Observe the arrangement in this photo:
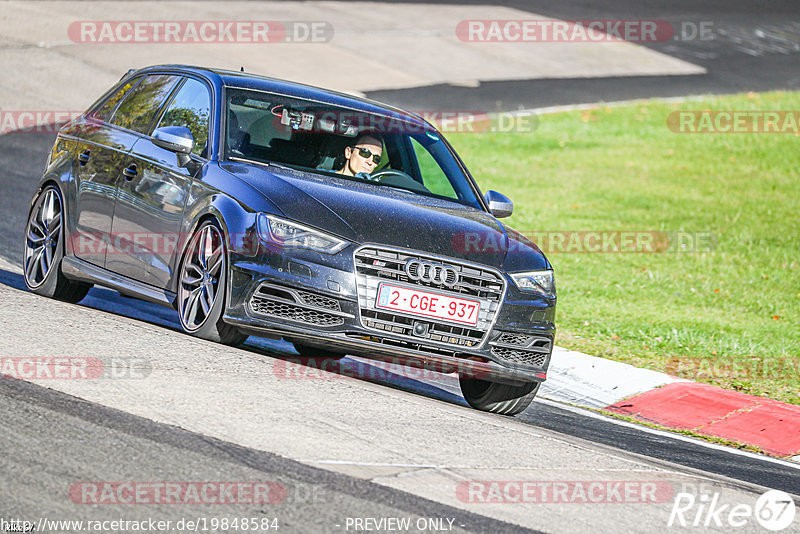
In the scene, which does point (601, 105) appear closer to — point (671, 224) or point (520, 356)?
point (671, 224)

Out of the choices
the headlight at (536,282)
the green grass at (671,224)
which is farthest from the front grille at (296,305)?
the green grass at (671,224)

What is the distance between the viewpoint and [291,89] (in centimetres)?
860

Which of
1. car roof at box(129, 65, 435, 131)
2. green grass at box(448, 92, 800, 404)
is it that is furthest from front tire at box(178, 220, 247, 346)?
green grass at box(448, 92, 800, 404)

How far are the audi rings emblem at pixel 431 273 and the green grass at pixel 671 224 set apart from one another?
153 inches

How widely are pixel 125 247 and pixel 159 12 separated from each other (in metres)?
22.6

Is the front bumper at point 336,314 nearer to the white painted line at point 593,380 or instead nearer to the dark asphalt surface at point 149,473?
the dark asphalt surface at point 149,473

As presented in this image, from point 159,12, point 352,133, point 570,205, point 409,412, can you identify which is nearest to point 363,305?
point 409,412

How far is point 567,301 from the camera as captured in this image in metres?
12.9

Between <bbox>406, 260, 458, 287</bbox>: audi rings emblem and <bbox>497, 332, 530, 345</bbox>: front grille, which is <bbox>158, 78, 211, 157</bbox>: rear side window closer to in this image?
<bbox>406, 260, 458, 287</bbox>: audi rings emblem

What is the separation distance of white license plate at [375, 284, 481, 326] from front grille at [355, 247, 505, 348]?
0.10 ft

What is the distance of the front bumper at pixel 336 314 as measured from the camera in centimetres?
701

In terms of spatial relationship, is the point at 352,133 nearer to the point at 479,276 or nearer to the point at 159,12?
the point at 479,276

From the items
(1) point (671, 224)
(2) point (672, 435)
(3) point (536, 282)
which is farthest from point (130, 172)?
(1) point (671, 224)

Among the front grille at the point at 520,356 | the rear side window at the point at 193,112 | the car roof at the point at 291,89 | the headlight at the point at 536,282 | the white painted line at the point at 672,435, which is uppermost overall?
the car roof at the point at 291,89
